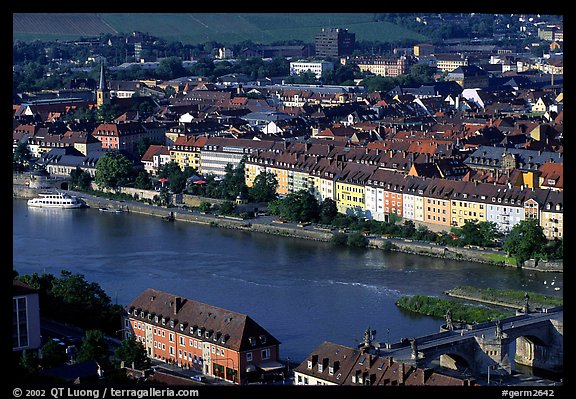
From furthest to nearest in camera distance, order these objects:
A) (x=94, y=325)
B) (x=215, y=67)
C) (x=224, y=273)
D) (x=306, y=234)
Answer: (x=215, y=67) → (x=306, y=234) → (x=224, y=273) → (x=94, y=325)

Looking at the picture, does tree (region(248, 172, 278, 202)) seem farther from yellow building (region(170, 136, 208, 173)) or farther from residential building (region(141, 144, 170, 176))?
residential building (region(141, 144, 170, 176))

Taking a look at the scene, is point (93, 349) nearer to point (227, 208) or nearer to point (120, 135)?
point (227, 208)

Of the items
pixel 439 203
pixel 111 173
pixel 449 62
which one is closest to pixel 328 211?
pixel 439 203

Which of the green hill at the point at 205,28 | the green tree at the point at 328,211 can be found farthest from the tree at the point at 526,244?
the green hill at the point at 205,28

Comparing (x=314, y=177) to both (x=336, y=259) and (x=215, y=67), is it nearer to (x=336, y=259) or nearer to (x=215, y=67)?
(x=336, y=259)

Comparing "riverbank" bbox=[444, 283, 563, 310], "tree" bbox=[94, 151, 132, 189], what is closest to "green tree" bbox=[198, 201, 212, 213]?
"tree" bbox=[94, 151, 132, 189]

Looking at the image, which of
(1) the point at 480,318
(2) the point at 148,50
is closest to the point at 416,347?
(1) the point at 480,318
